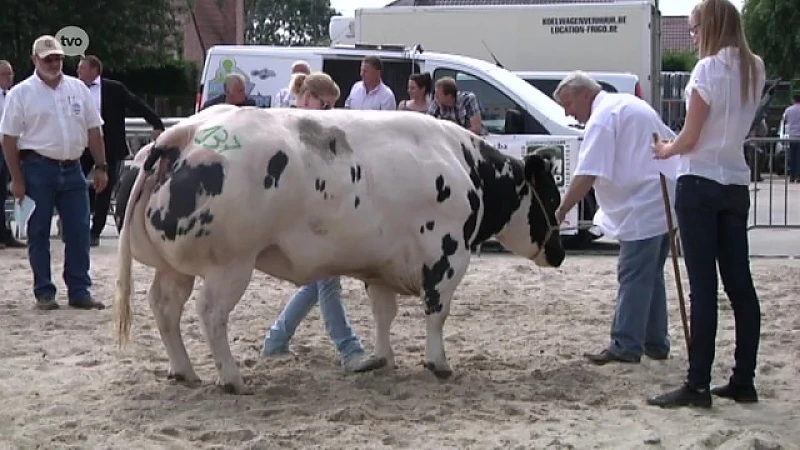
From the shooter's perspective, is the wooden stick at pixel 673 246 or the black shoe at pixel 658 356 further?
the black shoe at pixel 658 356

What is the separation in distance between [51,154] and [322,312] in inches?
113

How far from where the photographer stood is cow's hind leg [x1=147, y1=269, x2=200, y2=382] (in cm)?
734

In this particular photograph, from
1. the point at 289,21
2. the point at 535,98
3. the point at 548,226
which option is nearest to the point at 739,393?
the point at 548,226

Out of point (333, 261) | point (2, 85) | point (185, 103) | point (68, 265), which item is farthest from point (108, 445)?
point (185, 103)

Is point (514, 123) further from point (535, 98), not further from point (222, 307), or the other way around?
point (222, 307)

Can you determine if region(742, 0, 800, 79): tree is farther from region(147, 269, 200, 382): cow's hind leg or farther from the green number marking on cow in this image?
the green number marking on cow

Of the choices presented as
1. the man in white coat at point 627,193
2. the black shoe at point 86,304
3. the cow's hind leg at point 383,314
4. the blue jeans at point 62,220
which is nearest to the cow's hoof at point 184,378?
the cow's hind leg at point 383,314

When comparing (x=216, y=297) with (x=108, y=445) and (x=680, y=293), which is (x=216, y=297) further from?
(x=680, y=293)

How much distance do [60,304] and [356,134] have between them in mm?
3962

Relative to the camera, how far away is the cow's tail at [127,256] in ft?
22.7

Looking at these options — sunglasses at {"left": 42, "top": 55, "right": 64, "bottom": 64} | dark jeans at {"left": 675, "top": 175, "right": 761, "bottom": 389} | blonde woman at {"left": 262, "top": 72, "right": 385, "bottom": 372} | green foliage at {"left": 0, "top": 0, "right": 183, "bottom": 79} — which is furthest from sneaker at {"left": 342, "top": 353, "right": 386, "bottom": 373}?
green foliage at {"left": 0, "top": 0, "right": 183, "bottom": 79}

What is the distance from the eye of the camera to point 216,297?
6906 millimetres

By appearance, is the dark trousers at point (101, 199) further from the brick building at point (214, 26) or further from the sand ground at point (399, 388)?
the brick building at point (214, 26)

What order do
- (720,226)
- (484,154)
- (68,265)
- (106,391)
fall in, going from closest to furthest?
(720,226), (106,391), (484,154), (68,265)
